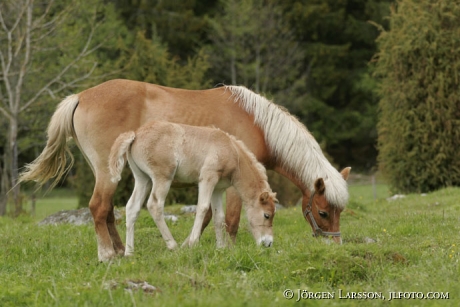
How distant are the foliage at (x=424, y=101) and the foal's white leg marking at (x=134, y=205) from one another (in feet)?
36.9

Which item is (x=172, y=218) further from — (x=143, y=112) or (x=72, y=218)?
(x=143, y=112)

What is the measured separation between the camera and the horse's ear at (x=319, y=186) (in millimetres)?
8144

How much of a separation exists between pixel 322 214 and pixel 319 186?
13.8 inches

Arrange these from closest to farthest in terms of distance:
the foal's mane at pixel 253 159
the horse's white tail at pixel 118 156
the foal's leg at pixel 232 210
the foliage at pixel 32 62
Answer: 1. the horse's white tail at pixel 118 156
2. the foal's mane at pixel 253 159
3. the foal's leg at pixel 232 210
4. the foliage at pixel 32 62

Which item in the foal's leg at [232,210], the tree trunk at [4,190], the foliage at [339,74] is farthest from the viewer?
the foliage at [339,74]

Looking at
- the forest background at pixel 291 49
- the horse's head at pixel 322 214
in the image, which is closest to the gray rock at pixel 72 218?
the horse's head at pixel 322 214

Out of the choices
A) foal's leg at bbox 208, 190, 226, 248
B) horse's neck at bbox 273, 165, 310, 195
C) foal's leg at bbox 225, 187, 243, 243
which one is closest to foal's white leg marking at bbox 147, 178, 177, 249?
foal's leg at bbox 208, 190, 226, 248

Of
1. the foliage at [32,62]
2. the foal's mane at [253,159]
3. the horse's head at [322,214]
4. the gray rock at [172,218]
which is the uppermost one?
the foal's mane at [253,159]

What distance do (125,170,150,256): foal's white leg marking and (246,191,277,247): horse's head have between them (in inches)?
48.1

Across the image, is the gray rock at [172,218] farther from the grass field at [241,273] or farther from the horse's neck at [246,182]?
the horse's neck at [246,182]

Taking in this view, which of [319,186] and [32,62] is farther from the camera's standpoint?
[32,62]

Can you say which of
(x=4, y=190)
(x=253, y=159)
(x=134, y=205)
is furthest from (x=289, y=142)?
(x=4, y=190)

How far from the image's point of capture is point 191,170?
766cm

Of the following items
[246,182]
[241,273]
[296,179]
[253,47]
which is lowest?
[253,47]
